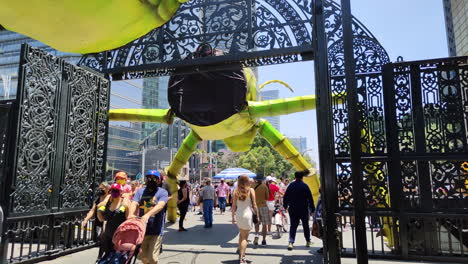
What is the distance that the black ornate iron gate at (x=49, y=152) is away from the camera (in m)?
5.43

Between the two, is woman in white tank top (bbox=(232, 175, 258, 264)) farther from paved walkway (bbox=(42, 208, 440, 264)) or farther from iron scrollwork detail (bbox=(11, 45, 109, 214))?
iron scrollwork detail (bbox=(11, 45, 109, 214))

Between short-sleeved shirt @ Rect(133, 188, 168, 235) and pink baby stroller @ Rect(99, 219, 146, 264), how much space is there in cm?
67

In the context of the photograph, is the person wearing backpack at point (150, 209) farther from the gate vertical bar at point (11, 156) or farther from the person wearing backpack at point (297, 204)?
the person wearing backpack at point (297, 204)

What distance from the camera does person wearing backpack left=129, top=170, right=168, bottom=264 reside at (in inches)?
174

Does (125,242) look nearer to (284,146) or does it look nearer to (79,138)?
(79,138)

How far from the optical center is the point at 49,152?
6.03 meters

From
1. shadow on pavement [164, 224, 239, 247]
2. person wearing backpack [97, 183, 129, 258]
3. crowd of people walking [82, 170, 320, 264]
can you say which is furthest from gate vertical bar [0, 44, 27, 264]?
shadow on pavement [164, 224, 239, 247]

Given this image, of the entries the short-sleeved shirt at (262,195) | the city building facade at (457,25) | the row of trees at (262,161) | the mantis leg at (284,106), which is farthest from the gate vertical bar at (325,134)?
the row of trees at (262,161)

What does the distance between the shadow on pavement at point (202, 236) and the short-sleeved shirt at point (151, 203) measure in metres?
3.37

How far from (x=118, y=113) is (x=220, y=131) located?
2841 mm

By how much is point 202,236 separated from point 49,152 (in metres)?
4.37

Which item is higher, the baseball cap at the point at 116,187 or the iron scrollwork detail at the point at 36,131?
the iron scrollwork detail at the point at 36,131

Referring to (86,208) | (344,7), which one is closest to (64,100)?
(86,208)

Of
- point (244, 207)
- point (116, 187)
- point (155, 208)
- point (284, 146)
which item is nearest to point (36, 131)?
point (116, 187)
